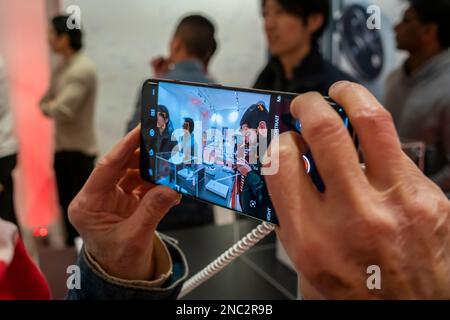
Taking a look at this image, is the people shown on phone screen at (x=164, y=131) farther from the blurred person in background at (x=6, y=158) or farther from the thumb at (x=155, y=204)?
the blurred person in background at (x=6, y=158)

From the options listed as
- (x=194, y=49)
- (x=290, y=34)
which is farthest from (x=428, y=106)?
(x=194, y=49)

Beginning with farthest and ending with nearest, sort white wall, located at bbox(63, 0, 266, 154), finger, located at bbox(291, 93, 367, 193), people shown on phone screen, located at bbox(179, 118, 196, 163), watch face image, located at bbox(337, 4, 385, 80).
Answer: watch face image, located at bbox(337, 4, 385, 80), white wall, located at bbox(63, 0, 266, 154), people shown on phone screen, located at bbox(179, 118, 196, 163), finger, located at bbox(291, 93, 367, 193)

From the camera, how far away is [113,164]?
1.19 feet

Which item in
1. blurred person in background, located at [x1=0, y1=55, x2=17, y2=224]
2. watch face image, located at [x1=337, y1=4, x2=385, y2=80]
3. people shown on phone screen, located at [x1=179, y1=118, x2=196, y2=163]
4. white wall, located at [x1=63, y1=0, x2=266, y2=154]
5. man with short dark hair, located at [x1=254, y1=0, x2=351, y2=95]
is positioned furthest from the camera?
watch face image, located at [x1=337, y1=4, x2=385, y2=80]

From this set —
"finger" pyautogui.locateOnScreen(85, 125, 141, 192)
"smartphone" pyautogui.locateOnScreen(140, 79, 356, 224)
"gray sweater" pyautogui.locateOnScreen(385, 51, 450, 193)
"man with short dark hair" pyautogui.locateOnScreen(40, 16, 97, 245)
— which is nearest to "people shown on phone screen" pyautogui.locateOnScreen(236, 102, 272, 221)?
"smartphone" pyautogui.locateOnScreen(140, 79, 356, 224)

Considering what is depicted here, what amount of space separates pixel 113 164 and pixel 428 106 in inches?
31.6

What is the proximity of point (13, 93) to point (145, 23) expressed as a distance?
0.46 m

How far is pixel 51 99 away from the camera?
3.62 feet

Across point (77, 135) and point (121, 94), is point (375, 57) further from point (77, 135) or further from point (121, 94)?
point (77, 135)

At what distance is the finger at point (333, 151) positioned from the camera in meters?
0.20

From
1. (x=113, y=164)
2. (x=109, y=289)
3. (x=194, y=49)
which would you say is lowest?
(x=109, y=289)

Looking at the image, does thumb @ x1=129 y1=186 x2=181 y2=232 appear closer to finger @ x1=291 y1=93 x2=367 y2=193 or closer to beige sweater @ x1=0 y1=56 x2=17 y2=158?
finger @ x1=291 y1=93 x2=367 y2=193

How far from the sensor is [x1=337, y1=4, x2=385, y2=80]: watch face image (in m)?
1.60

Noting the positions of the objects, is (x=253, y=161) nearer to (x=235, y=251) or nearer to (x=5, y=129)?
(x=235, y=251)
